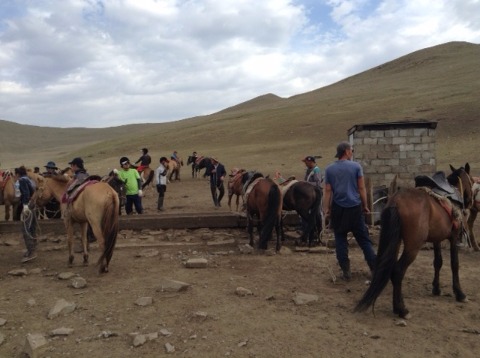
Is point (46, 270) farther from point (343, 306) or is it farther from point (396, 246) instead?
point (396, 246)

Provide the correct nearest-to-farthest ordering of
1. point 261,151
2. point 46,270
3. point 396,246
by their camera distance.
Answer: point 396,246
point 46,270
point 261,151

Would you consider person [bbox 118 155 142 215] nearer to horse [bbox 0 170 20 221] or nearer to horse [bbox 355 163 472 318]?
horse [bbox 0 170 20 221]

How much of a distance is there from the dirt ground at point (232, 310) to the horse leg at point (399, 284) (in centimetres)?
10

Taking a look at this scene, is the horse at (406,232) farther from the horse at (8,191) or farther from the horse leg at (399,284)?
the horse at (8,191)

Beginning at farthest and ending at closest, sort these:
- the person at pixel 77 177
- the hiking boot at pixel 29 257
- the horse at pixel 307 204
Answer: the horse at pixel 307 204 → the hiking boot at pixel 29 257 → the person at pixel 77 177

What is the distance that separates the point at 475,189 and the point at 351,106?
40033mm

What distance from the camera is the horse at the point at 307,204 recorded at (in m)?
8.95

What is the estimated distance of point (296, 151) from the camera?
33.3 metres

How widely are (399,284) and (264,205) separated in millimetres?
3871

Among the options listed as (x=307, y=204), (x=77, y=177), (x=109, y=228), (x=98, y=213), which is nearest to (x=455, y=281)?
(x=307, y=204)

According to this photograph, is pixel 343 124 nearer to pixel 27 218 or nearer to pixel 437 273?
pixel 27 218

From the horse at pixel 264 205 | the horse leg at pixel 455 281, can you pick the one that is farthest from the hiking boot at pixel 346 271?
the horse at pixel 264 205

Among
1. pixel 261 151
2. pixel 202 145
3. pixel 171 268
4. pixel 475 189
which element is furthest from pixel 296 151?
pixel 171 268

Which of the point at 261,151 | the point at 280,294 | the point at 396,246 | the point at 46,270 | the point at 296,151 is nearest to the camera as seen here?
the point at 396,246
